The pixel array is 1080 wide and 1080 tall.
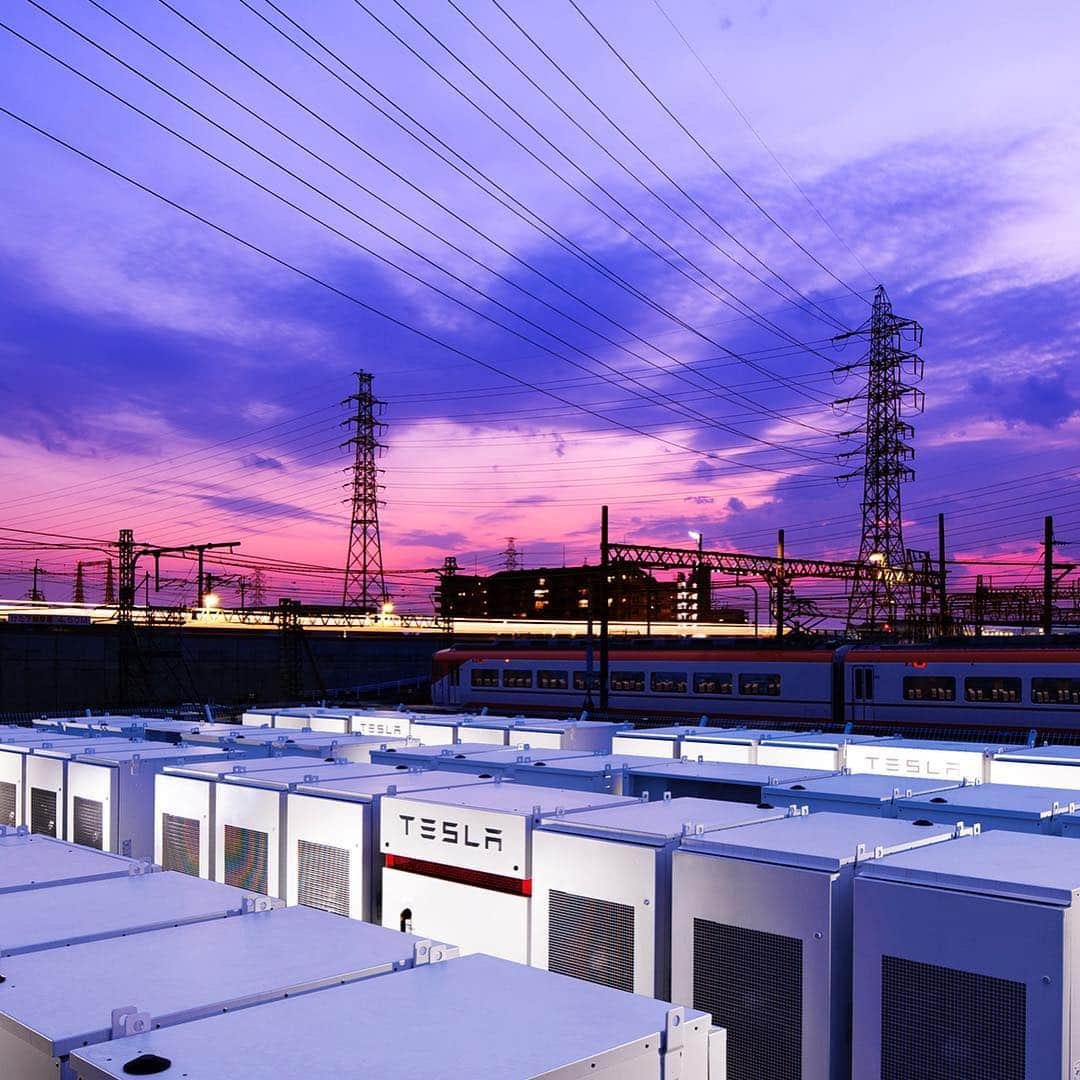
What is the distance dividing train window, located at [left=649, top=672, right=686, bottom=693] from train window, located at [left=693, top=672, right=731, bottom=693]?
666 millimetres

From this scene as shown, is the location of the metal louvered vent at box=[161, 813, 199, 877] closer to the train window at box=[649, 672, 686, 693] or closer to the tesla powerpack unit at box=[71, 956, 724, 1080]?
the tesla powerpack unit at box=[71, 956, 724, 1080]

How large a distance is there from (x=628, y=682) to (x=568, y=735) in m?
23.5

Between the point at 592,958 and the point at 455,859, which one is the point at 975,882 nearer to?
the point at 592,958

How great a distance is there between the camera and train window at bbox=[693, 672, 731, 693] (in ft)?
115

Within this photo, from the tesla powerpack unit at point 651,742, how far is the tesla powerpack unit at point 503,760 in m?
2.72

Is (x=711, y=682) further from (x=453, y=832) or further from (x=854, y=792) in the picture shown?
(x=453, y=832)

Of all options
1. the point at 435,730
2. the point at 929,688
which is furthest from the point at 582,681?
the point at 435,730

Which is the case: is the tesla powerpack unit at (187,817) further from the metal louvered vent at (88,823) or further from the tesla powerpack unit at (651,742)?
the tesla powerpack unit at (651,742)

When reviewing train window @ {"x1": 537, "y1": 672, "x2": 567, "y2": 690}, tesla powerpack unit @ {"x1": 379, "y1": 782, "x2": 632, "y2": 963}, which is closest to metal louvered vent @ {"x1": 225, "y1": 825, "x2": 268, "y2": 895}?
tesla powerpack unit @ {"x1": 379, "y1": 782, "x2": 632, "y2": 963}

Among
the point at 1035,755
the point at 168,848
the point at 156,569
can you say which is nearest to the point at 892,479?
the point at 156,569

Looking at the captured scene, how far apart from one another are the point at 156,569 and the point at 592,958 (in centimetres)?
4684

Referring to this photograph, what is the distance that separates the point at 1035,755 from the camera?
1126 cm

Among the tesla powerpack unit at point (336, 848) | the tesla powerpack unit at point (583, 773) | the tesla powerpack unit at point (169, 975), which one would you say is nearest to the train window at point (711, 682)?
the tesla powerpack unit at point (583, 773)

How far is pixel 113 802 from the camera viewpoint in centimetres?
946
